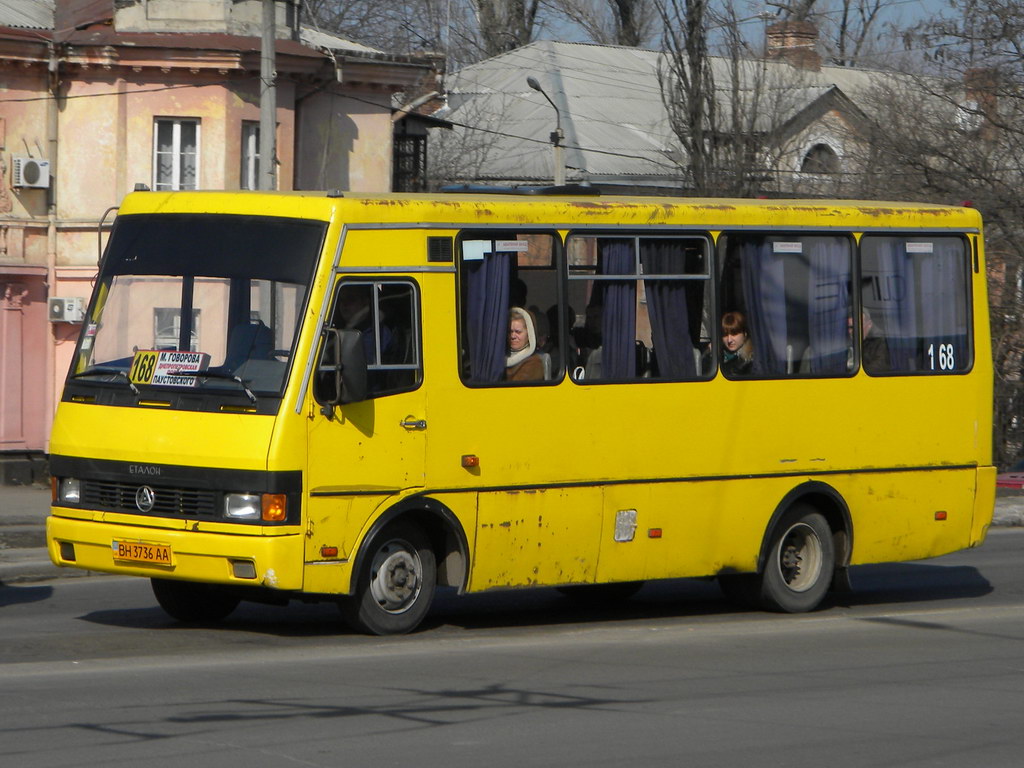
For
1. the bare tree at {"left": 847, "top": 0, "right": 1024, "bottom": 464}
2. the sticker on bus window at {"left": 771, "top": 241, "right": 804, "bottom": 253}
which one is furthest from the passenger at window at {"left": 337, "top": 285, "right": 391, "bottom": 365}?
the bare tree at {"left": 847, "top": 0, "right": 1024, "bottom": 464}

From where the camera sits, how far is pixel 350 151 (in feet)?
101

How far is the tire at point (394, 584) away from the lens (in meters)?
10.4

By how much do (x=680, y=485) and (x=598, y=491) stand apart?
2.39ft

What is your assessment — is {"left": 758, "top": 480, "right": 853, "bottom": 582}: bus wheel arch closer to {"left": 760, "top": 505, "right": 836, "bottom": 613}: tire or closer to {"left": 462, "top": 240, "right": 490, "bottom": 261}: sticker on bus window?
{"left": 760, "top": 505, "right": 836, "bottom": 613}: tire

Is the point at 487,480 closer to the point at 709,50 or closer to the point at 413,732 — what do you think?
the point at 413,732

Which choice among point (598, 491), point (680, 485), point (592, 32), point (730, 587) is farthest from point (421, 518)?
point (592, 32)

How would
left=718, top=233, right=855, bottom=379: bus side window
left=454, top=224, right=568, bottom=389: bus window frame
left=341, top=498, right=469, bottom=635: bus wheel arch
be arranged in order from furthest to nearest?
left=718, top=233, right=855, bottom=379: bus side window, left=454, top=224, right=568, bottom=389: bus window frame, left=341, top=498, right=469, bottom=635: bus wheel arch

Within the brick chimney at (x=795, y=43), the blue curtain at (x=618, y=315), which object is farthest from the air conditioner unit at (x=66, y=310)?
the brick chimney at (x=795, y=43)

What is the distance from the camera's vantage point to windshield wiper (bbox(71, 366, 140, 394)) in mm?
10352

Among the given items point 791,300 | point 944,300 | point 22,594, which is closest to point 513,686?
point 791,300

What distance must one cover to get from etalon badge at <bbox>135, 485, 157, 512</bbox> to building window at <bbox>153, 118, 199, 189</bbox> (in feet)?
60.0

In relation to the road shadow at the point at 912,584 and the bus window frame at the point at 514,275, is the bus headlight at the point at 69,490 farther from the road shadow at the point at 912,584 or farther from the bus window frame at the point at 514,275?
the road shadow at the point at 912,584

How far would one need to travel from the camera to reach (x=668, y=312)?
11883 mm

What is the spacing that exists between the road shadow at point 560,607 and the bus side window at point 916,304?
6.25 feet
